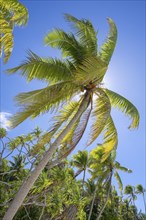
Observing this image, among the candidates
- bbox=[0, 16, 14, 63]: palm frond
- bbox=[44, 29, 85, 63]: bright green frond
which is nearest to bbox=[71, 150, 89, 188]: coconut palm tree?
bbox=[44, 29, 85, 63]: bright green frond

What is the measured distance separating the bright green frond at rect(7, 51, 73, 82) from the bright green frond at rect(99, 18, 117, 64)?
66.3 inches

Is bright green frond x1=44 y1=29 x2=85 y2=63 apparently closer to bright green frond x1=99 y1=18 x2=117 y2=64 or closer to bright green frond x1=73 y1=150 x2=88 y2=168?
bright green frond x1=99 y1=18 x2=117 y2=64

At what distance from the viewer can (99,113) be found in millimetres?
11000

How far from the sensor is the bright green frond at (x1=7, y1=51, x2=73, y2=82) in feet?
34.2

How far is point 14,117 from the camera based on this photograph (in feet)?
32.4

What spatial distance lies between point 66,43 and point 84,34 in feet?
2.92

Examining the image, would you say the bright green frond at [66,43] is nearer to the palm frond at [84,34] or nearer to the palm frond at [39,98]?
the palm frond at [84,34]

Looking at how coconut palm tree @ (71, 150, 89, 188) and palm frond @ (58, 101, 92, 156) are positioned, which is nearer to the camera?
palm frond @ (58, 101, 92, 156)

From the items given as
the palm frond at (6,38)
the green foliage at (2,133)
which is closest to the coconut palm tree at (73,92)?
the palm frond at (6,38)

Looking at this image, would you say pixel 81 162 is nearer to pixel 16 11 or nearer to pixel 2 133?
pixel 2 133

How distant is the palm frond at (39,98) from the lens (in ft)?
32.5

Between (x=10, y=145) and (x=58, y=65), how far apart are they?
6910 mm

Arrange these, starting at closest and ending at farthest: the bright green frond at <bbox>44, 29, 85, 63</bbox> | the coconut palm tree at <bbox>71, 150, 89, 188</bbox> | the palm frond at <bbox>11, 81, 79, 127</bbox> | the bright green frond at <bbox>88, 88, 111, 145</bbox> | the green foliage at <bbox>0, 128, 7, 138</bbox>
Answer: the palm frond at <bbox>11, 81, 79, 127</bbox> < the bright green frond at <bbox>88, 88, 111, 145</bbox> < the bright green frond at <bbox>44, 29, 85, 63</bbox> < the green foliage at <bbox>0, 128, 7, 138</bbox> < the coconut palm tree at <bbox>71, 150, 89, 188</bbox>

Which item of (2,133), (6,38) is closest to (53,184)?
(2,133)
